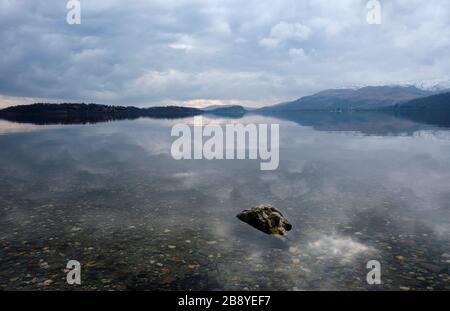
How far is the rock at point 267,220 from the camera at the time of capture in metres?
21.3

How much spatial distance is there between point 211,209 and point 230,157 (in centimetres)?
2736

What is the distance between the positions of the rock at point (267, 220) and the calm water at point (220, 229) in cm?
65

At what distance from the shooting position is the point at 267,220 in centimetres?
2183

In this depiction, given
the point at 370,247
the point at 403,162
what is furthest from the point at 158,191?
the point at 403,162

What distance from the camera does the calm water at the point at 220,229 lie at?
15.6m

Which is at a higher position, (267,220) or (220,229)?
(267,220)

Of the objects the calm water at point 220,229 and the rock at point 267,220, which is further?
the rock at point 267,220

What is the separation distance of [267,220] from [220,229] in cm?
310

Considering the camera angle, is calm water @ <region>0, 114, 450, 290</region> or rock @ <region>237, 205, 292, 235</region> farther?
rock @ <region>237, 205, 292, 235</region>

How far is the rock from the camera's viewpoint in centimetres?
2127

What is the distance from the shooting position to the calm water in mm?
15570

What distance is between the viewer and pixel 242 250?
1862 cm

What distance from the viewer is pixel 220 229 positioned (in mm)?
21766

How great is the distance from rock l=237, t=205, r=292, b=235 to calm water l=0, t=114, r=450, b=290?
649mm
